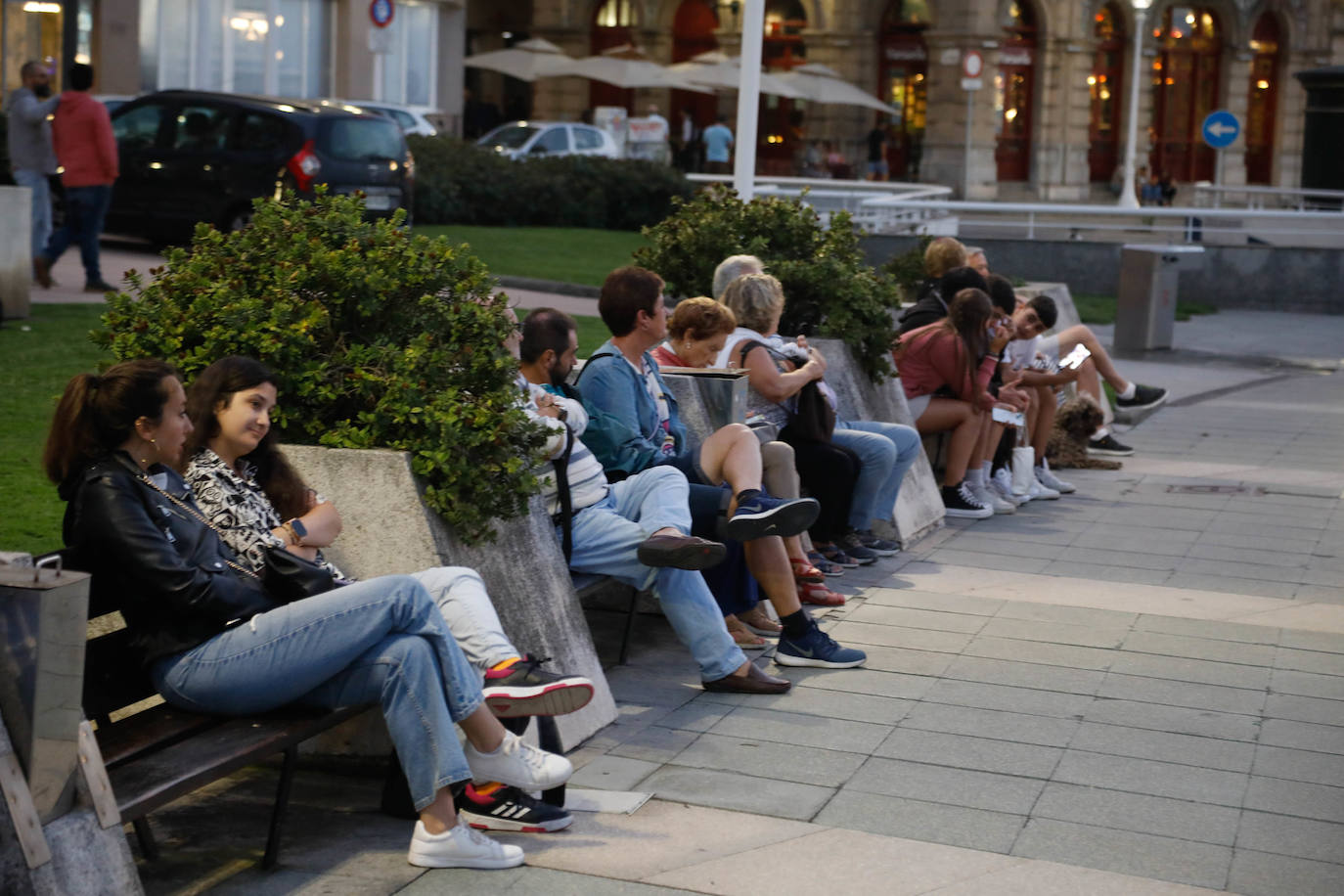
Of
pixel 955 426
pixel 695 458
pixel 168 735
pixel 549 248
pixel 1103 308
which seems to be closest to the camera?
pixel 168 735

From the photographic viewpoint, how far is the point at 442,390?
559 cm

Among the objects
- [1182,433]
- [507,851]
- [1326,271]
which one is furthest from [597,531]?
[1326,271]

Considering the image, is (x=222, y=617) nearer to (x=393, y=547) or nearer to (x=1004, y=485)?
(x=393, y=547)

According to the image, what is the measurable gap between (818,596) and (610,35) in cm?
4052

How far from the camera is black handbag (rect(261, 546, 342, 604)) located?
4832 mm

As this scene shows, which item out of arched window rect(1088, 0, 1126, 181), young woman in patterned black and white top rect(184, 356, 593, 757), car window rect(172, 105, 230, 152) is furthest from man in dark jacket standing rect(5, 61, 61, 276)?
arched window rect(1088, 0, 1126, 181)

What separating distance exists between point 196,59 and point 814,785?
2717cm

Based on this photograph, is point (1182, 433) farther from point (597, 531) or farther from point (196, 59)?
point (196, 59)

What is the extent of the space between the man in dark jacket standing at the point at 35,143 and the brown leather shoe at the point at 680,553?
9157 millimetres

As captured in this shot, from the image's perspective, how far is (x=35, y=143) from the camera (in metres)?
14.0

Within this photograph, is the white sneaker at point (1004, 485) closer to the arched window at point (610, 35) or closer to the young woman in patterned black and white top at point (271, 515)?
the young woman in patterned black and white top at point (271, 515)

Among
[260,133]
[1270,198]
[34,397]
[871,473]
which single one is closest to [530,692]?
[871,473]

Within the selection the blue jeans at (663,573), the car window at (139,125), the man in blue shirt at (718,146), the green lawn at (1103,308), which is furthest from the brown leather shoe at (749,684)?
the man in blue shirt at (718,146)

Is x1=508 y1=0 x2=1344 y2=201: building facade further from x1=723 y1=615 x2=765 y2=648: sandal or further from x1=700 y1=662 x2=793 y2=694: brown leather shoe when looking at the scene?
x1=700 y1=662 x2=793 y2=694: brown leather shoe
